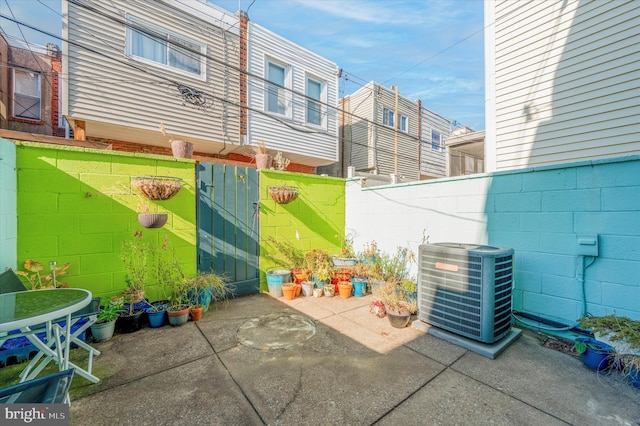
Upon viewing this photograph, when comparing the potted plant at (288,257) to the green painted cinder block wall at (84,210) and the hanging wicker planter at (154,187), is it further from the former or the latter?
the hanging wicker planter at (154,187)

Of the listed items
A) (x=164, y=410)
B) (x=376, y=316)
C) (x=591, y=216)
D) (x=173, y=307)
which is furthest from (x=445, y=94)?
(x=164, y=410)

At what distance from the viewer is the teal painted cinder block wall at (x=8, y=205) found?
93.8 inches

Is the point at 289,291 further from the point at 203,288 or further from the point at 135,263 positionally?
the point at 135,263

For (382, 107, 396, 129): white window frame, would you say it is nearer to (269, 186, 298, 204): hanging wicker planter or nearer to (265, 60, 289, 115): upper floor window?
(265, 60, 289, 115): upper floor window

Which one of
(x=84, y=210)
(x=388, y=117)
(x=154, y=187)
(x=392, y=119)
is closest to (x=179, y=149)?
(x=154, y=187)

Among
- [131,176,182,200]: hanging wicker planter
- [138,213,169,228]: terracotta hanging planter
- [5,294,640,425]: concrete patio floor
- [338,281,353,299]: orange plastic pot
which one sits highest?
[131,176,182,200]: hanging wicker planter

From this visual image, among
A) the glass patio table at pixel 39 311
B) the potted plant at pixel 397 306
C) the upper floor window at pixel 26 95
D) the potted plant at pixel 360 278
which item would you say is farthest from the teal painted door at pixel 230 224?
the upper floor window at pixel 26 95

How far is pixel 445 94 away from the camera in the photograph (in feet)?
29.7

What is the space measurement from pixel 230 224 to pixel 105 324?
1946mm

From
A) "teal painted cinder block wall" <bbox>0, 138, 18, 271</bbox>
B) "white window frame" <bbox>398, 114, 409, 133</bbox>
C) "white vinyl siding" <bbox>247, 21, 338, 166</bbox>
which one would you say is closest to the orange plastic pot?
"teal painted cinder block wall" <bbox>0, 138, 18, 271</bbox>

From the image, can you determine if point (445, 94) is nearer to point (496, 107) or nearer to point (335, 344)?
point (496, 107)

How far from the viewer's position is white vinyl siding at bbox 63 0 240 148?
4.91 m

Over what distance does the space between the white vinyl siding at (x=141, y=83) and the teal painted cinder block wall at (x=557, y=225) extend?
4.75m

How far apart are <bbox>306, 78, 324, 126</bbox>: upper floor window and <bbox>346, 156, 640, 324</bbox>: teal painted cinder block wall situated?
5.14m
